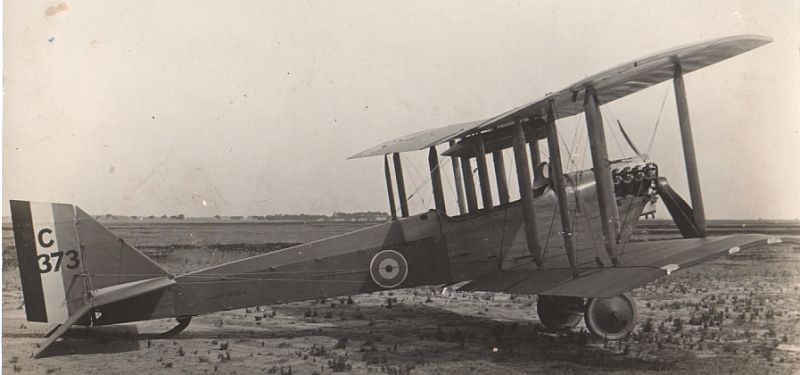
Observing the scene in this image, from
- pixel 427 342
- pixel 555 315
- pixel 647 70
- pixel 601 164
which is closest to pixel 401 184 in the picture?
pixel 427 342

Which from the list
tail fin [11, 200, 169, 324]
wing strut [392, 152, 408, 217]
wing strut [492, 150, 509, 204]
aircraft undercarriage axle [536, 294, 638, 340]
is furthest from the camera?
wing strut [392, 152, 408, 217]

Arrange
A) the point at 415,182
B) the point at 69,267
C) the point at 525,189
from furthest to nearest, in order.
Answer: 1. the point at 415,182
2. the point at 525,189
3. the point at 69,267

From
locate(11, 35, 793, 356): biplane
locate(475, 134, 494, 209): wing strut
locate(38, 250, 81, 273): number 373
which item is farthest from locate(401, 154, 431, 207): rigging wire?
locate(38, 250, 81, 273): number 373

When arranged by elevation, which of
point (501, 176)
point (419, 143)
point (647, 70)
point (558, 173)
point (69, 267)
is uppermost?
point (647, 70)

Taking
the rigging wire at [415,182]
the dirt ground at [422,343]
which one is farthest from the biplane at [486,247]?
the dirt ground at [422,343]

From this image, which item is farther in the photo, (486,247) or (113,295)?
(486,247)

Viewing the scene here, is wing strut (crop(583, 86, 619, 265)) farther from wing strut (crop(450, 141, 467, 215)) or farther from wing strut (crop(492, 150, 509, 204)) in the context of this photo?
wing strut (crop(450, 141, 467, 215))

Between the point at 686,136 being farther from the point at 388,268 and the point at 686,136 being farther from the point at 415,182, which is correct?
the point at 415,182
